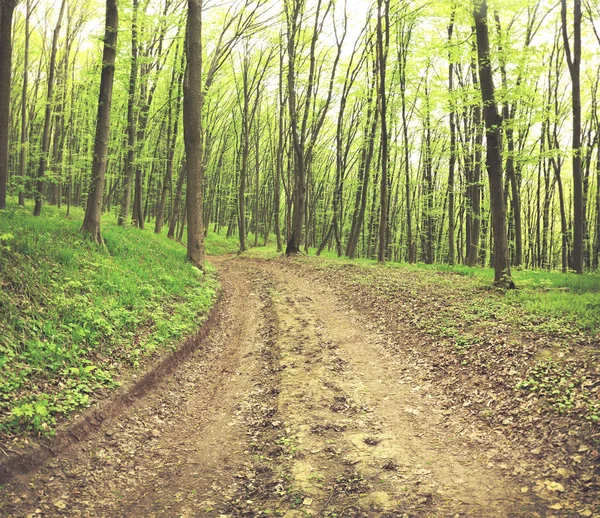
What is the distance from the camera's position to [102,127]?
35.2ft

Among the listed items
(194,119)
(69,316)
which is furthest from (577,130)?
(69,316)

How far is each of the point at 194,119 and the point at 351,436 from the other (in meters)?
11.8

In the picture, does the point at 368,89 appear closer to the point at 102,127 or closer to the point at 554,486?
the point at 102,127

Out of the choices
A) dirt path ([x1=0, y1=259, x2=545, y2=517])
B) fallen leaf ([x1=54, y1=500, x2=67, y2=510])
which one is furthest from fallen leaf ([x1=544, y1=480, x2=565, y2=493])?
fallen leaf ([x1=54, y1=500, x2=67, y2=510])

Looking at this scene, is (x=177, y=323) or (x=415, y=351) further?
(x=177, y=323)

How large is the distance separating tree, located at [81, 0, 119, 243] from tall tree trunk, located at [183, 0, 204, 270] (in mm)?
2816

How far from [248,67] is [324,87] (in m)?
5.28

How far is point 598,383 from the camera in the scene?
508cm

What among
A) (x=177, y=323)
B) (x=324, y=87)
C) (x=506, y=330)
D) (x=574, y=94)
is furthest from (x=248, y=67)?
(x=506, y=330)

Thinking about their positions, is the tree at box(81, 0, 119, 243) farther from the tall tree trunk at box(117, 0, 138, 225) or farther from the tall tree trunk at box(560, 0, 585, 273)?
the tall tree trunk at box(560, 0, 585, 273)

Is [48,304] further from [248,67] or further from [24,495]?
[248,67]

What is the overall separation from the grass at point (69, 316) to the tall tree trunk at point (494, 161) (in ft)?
25.9

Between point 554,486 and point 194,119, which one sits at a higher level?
point 194,119

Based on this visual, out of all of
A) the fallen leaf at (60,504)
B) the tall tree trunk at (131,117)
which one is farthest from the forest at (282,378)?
the tall tree trunk at (131,117)
